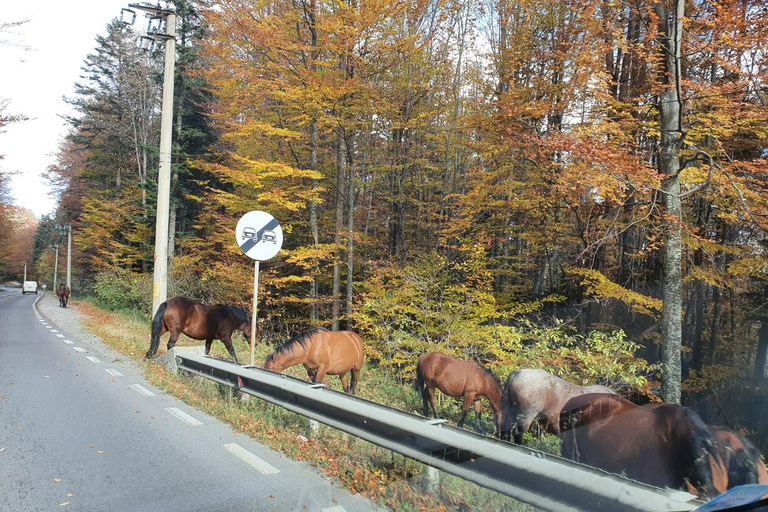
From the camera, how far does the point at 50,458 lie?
4.50 metres

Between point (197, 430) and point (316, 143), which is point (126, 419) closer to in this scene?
point (197, 430)

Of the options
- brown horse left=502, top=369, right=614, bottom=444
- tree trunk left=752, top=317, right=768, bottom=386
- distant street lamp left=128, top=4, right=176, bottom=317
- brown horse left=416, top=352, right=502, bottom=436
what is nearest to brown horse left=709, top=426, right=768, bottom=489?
brown horse left=502, top=369, right=614, bottom=444

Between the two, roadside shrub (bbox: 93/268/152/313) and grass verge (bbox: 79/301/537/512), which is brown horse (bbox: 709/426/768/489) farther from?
roadside shrub (bbox: 93/268/152/313)

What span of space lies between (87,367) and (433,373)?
265 inches

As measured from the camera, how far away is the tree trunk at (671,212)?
987 centimetres

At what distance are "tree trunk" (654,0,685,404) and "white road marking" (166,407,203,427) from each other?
8.60m

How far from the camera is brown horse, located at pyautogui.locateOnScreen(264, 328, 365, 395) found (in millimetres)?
7016

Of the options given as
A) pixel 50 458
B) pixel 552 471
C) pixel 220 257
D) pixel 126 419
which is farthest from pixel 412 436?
pixel 220 257

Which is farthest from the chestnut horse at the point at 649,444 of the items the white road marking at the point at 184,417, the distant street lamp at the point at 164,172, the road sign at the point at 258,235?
the distant street lamp at the point at 164,172

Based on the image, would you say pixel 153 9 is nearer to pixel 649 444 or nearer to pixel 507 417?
pixel 507 417

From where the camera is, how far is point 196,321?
1015 centimetres

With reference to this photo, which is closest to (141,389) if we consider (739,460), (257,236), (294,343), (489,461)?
(294,343)

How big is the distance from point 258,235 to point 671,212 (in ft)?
27.2

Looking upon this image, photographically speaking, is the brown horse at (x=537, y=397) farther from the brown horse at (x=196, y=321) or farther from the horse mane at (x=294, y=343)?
the brown horse at (x=196, y=321)
